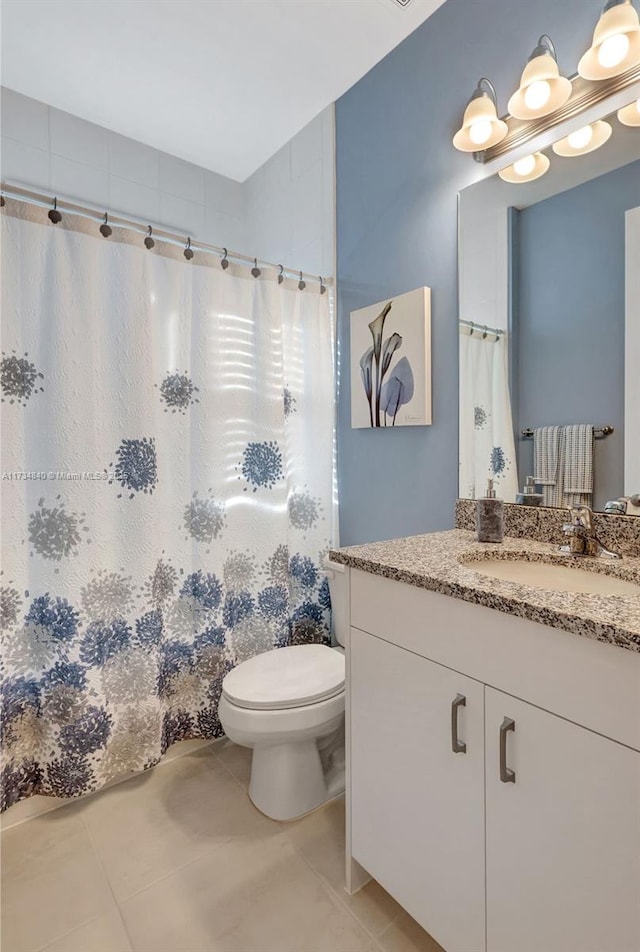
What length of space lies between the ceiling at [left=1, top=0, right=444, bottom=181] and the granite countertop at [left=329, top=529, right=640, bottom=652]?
1.75 m

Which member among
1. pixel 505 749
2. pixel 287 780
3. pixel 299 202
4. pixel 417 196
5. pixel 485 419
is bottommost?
pixel 287 780

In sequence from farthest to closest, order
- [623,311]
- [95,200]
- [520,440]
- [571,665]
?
[95,200] < [520,440] < [623,311] < [571,665]

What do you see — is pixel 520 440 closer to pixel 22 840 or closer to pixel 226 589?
pixel 226 589

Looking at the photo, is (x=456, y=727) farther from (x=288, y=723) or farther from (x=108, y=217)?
(x=108, y=217)

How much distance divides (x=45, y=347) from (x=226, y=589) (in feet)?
3.39

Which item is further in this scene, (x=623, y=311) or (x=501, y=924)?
(x=623, y=311)

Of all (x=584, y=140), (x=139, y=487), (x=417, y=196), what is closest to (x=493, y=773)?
(x=139, y=487)

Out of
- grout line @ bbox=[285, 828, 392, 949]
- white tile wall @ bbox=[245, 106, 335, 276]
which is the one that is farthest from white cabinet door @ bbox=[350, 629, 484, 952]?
white tile wall @ bbox=[245, 106, 335, 276]

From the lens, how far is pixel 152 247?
158 cm

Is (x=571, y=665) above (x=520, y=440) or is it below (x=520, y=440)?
below

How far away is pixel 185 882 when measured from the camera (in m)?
1.24

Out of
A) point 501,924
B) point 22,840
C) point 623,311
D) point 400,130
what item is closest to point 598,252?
point 623,311

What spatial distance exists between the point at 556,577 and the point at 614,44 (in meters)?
1.24

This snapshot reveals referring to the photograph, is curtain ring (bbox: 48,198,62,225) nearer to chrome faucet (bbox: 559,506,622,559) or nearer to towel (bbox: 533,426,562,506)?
towel (bbox: 533,426,562,506)
